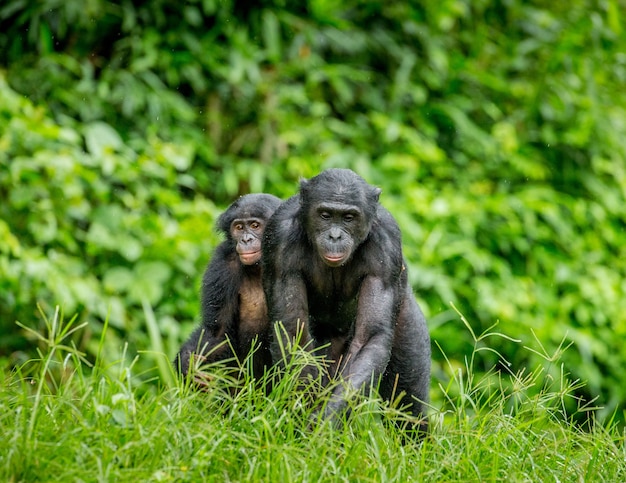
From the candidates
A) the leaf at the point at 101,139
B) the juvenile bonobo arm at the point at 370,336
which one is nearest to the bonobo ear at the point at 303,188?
the juvenile bonobo arm at the point at 370,336

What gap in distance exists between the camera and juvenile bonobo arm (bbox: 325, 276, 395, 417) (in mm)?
4438

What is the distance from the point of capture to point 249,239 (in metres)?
5.32

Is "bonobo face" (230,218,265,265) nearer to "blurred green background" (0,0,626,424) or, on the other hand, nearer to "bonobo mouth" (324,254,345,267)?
"bonobo mouth" (324,254,345,267)

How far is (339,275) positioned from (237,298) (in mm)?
841

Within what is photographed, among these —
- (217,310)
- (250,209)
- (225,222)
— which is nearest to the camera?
(217,310)

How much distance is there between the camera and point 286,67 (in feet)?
32.8

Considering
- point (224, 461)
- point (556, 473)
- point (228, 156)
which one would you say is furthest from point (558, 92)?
point (224, 461)

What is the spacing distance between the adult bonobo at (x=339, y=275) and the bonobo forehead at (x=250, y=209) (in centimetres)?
51

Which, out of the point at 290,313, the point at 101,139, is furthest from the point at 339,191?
the point at 101,139

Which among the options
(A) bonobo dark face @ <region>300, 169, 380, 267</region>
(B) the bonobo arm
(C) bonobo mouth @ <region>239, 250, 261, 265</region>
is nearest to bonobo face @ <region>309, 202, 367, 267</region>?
(A) bonobo dark face @ <region>300, 169, 380, 267</region>

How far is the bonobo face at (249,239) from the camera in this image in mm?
5309

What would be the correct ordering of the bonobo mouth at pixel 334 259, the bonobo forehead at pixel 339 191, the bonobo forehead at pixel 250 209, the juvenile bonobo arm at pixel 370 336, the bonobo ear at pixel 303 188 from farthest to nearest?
1. the bonobo forehead at pixel 250 209
2. the bonobo ear at pixel 303 188
3. the bonobo forehead at pixel 339 191
4. the bonobo mouth at pixel 334 259
5. the juvenile bonobo arm at pixel 370 336

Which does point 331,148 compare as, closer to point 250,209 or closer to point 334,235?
point 250,209

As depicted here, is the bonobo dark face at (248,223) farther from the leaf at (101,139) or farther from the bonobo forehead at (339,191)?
the leaf at (101,139)
